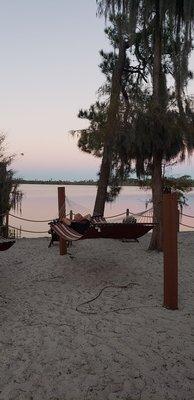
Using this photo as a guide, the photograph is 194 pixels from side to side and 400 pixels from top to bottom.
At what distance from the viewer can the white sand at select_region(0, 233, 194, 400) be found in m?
3.50

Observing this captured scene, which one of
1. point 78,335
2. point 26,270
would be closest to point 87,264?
point 26,270

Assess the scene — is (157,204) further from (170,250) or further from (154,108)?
(170,250)

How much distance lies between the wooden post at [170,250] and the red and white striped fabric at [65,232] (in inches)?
74.7

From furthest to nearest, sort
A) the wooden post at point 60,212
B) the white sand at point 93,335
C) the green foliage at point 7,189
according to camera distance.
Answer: the green foliage at point 7,189 → the wooden post at point 60,212 → the white sand at point 93,335

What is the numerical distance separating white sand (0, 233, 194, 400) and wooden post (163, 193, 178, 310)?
0.61ft

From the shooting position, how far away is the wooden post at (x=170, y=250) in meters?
5.55

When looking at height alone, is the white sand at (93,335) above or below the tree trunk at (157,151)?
below

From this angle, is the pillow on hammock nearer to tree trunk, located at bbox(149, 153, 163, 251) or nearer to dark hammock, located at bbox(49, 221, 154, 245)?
dark hammock, located at bbox(49, 221, 154, 245)

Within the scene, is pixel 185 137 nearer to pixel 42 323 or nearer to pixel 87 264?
pixel 87 264

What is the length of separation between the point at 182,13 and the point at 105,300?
23.5 ft

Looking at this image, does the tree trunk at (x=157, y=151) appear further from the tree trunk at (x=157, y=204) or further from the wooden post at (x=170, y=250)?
the wooden post at (x=170, y=250)

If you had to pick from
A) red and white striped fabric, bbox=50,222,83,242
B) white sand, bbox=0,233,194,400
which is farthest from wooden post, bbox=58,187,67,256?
white sand, bbox=0,233,194,400

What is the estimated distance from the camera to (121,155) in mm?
9844

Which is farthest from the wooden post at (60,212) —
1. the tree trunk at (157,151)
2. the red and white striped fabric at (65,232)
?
the tree trunk at (157,151)
